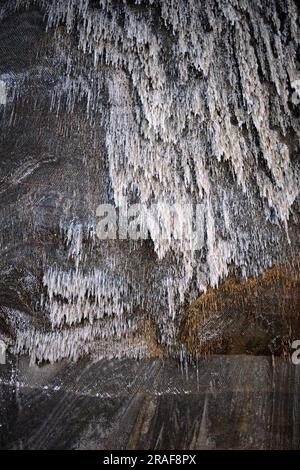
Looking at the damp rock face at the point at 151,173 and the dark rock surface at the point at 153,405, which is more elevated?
the damp rock face at the point at 151,173


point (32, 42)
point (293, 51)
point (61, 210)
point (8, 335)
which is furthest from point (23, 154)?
point (293, 51)

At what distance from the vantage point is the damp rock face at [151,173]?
5.19 feet

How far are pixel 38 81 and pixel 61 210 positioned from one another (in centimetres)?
44

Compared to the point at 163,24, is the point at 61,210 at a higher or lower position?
lower

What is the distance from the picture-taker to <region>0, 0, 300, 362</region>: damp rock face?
1.58 meters

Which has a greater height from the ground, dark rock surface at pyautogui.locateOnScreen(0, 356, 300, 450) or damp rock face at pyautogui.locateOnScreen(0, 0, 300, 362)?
damp rock face at pyautogui.locateOnScreen(0, 0, 300, 362)

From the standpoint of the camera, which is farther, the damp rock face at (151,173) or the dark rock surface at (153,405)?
the damp rock face at (151,173)

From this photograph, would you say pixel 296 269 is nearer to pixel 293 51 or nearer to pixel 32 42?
pixel 293 51

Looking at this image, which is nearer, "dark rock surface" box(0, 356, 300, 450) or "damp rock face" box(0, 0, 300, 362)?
"dark rock surface" box(0, 356, 300, 450)

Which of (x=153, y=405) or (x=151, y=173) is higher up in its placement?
(x=151, y=173)

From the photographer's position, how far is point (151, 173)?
1.59 m

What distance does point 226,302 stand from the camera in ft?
5.29

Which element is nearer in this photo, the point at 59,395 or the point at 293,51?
the point at 59,395
